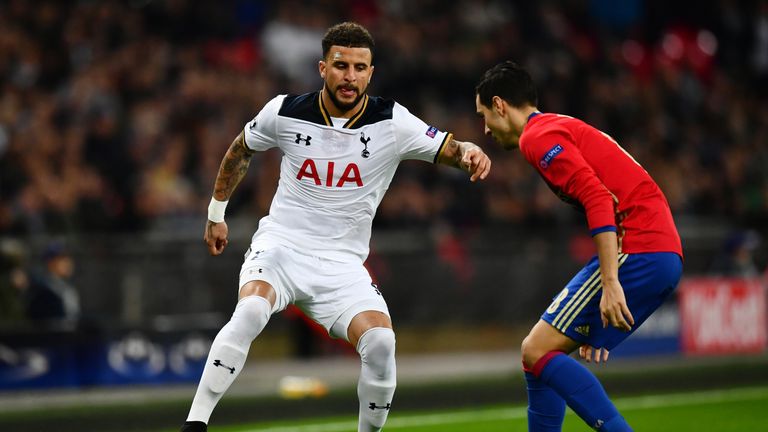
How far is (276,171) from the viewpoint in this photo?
16.0 metres

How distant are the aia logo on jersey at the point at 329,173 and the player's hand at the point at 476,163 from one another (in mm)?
671

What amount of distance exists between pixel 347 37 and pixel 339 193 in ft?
3.06

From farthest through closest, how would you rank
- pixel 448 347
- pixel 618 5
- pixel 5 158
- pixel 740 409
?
pixel 618 5 → pixel 448 347 → pixel 5 158 → pixel 740 409

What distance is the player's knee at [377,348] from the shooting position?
6.77 metres

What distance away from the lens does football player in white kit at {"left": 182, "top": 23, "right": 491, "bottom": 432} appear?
22.6 ft

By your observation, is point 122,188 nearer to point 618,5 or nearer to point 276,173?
point 276,173

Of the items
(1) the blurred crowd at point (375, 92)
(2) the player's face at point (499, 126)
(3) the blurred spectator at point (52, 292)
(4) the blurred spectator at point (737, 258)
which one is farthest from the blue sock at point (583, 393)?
(4) the blurred spectator at point (737, 258)

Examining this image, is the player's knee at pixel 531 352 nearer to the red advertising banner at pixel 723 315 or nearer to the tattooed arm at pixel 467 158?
the tattooed arm at pixel 467 158

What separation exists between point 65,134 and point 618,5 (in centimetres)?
1320

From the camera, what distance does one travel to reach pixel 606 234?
611 cm

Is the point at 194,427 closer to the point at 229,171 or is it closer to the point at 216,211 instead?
the point at 216,211

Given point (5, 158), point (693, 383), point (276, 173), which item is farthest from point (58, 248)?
point (693, 383)

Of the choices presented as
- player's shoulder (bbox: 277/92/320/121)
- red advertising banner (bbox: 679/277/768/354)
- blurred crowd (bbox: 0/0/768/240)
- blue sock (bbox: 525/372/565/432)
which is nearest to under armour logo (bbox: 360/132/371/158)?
player's shoulder (bbox: 277/92/320/121)

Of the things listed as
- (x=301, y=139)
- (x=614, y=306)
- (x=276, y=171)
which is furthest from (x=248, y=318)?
(x=276, y=171)
